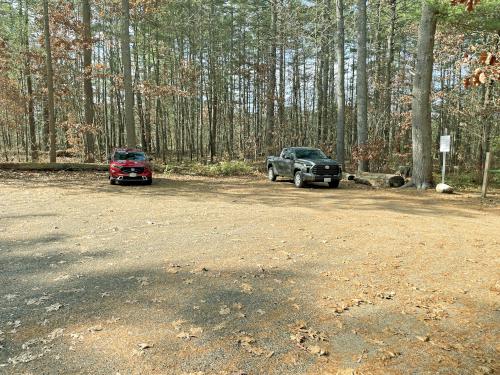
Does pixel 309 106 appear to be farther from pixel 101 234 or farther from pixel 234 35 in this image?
pixel 101 234

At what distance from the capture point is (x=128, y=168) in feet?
54.2

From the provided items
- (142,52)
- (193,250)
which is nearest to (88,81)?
(142,52)

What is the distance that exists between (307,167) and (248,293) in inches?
472

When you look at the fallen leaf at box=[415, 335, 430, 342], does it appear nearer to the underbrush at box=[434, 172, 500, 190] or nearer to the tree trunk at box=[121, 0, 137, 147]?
the underbrush at box=[434, 172, 500, 190]

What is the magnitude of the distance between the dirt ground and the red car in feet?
21.1


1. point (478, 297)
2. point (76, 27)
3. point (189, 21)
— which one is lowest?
point (478, 297)

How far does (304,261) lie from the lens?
20.0ft

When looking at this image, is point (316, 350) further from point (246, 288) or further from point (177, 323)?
point (246, 288)

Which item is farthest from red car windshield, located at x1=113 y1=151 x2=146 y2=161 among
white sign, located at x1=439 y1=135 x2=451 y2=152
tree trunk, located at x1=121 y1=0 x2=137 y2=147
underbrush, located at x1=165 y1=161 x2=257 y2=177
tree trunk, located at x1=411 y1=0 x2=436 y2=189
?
white sign, located at x1=439 y1=135 x2=451 y2=152

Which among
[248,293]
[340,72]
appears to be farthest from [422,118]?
[248,293]

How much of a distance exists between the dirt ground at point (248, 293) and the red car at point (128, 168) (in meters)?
6.42

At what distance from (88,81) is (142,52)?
1050 centimetres

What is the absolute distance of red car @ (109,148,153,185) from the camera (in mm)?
16484

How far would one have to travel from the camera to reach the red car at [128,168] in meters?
16.5
